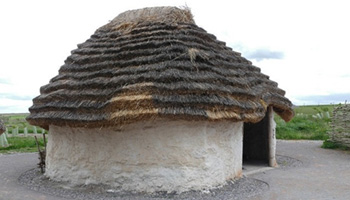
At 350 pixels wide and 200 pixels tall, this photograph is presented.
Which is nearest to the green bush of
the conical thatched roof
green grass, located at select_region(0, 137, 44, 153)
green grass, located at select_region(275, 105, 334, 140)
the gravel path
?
green grass, located at select_region(275, 105, 334, 140)

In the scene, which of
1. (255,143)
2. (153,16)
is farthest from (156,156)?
(255,143)

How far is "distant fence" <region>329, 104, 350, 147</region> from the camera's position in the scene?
15.8m

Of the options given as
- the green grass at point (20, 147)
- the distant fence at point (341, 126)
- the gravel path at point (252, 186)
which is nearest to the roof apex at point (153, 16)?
A: the gravel path at point (252, 186)

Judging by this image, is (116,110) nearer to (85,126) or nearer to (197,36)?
(85,126)

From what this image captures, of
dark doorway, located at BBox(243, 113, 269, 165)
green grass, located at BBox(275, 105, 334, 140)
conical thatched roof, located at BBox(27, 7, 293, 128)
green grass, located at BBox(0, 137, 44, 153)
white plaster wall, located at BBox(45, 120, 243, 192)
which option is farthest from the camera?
green grass, located at BBox(275, 105, 334, 140)

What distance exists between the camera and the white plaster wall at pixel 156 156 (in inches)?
325

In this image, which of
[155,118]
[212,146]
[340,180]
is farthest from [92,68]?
[340,180]

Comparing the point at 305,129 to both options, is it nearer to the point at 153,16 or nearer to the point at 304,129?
the point at 304,129

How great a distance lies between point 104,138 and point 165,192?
6.56ft

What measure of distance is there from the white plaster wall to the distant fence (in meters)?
8.81

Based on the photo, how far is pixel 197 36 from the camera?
10.1 metres

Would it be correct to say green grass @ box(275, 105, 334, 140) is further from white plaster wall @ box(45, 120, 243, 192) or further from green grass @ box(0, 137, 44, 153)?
green grass @ box(0, 137, 44, 153)

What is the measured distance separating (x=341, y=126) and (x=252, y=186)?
355 inches

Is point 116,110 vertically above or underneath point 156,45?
underneath
